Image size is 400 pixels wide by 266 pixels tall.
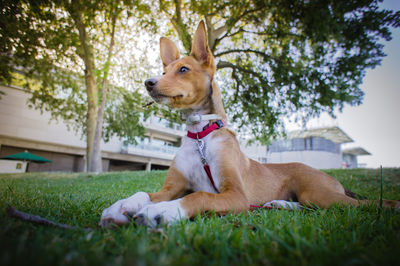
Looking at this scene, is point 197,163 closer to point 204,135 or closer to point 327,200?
point 204,135

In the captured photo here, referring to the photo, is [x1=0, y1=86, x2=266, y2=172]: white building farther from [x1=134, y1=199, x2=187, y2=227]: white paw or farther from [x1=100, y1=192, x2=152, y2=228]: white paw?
[x1=134, y1=199, x2=187, y2=227]: white paw

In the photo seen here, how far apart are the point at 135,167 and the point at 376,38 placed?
107 ft

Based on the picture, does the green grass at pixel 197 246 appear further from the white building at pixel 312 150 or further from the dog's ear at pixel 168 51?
the white building at pixel 312 150

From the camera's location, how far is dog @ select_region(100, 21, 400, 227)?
2.21 metres

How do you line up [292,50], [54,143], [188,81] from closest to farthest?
[188,81], [292,50], [54,143]

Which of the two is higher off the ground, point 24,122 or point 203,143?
point 24,122

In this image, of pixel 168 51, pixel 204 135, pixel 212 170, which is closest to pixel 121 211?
pixel 212 170

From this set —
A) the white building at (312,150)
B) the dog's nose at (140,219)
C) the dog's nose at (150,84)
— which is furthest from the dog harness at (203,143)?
the white building at (312,150)

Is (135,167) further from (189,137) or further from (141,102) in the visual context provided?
(189,137)

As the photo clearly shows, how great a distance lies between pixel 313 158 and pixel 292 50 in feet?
99.9

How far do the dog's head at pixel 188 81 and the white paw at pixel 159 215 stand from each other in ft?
4.62

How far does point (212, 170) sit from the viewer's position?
2.47 metres

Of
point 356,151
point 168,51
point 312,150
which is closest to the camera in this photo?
point 168,51

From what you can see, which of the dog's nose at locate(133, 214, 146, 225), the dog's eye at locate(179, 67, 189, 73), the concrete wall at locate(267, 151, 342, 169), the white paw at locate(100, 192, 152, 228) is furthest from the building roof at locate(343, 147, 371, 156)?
the dog's nose at locate(133, 214, 146, 225)
